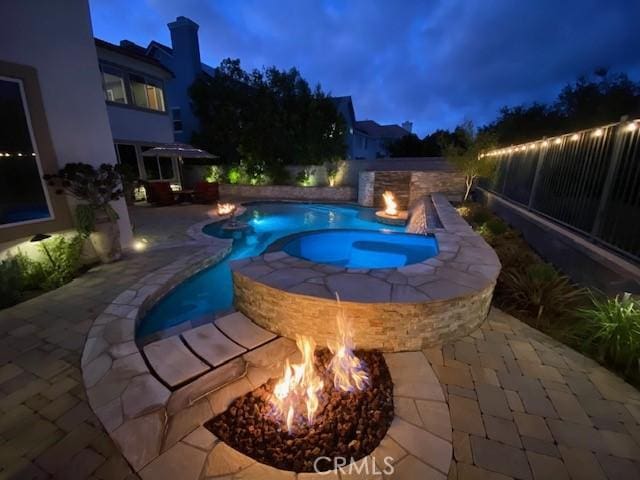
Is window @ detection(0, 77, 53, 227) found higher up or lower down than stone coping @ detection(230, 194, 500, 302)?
higher up

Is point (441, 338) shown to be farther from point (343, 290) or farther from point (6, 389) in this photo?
point (6, 389)

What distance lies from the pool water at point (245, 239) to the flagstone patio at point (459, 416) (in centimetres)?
108

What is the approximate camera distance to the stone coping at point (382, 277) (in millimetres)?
3025

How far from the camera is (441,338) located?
3123 mm

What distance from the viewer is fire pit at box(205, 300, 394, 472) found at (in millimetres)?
1988

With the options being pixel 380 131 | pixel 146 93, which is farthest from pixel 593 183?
pixel 380 131

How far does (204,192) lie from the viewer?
500 inches

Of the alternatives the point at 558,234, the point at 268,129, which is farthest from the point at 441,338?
the point at 268,129

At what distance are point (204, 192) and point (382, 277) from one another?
452 inches

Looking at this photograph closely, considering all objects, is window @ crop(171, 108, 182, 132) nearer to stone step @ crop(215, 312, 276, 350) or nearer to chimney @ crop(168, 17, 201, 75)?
chimney @ crop(168, 17, 201, 75)

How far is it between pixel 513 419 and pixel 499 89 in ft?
363

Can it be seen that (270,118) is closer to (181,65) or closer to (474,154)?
(181,65)

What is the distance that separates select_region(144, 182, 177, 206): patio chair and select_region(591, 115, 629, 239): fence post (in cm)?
1391

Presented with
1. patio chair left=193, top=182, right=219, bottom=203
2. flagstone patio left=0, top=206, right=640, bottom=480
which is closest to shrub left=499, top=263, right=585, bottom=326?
flagstone patio left=0, top=206, right=640, bottom=480
